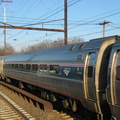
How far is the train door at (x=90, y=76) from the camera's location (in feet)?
19.6

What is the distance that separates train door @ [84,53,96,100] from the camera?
5970 mm

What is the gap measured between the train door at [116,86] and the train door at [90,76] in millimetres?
821

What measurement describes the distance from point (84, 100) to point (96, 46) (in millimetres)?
1822

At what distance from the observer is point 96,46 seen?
6.27m

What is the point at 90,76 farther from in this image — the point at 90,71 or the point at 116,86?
the point at 116,86

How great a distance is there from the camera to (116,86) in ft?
16.7

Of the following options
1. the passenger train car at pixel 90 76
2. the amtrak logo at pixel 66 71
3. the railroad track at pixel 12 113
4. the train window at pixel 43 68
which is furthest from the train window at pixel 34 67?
the amtrak logo at pixel 66 71

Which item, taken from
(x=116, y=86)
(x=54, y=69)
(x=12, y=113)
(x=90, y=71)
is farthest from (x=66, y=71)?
(x=12, y=113)

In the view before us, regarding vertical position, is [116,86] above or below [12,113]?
above

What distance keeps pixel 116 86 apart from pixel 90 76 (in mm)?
1137

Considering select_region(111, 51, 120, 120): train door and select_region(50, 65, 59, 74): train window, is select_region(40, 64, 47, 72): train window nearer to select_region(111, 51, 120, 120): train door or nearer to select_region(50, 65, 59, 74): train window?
select_region(50, 65, 59, 74): train window

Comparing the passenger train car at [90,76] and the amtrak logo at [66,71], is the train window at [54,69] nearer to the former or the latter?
the passenger train car at [90,76]

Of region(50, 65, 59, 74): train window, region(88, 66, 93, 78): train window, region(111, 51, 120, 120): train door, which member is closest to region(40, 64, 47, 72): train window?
region(50, 65, 59, 74): train window

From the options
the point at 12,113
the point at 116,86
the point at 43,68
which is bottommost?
the point at 12,113
